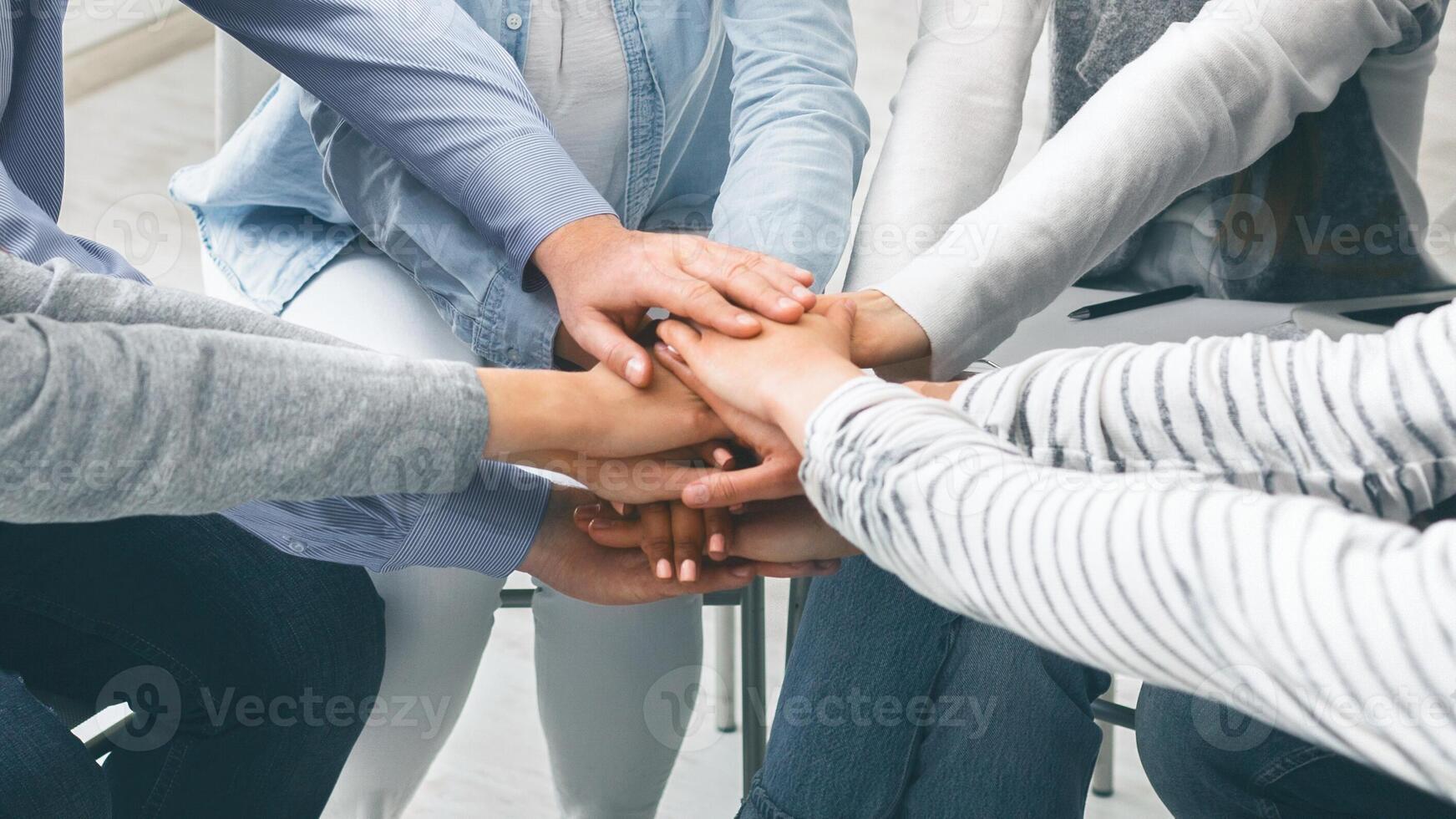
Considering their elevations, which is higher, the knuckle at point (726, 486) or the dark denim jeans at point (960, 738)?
the knuckle at point (726, 486)

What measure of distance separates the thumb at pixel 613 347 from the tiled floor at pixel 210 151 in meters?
0.69

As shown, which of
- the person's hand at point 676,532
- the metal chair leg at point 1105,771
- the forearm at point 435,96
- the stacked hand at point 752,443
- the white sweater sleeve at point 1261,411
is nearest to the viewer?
the white sweater sleeve at point 1261,411

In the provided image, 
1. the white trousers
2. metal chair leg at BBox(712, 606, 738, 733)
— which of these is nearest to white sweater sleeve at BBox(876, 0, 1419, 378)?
the white trousers

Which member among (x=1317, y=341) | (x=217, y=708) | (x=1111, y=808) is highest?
(x=1317, y=341)

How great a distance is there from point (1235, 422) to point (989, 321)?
26cm

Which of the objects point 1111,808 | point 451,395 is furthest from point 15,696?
point 1111,808

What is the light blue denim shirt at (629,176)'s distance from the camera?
90cm

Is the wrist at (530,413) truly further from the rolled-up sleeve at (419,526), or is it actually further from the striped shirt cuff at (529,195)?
the striped shirt cuff at (529,195)

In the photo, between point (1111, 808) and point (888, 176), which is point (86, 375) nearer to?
point (888, 176)

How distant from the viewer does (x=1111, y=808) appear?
4.18ft

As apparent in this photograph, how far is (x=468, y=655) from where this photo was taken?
90 centimetres

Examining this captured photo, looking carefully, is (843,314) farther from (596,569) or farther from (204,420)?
(204,420)

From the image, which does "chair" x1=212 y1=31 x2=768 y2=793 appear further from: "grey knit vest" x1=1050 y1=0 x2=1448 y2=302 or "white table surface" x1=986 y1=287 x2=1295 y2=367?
"grey knit vest" x1=1050 y1=0 x2=1448 y2=302

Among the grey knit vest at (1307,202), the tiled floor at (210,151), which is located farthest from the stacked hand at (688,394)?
the tiled floor at (210,151)
